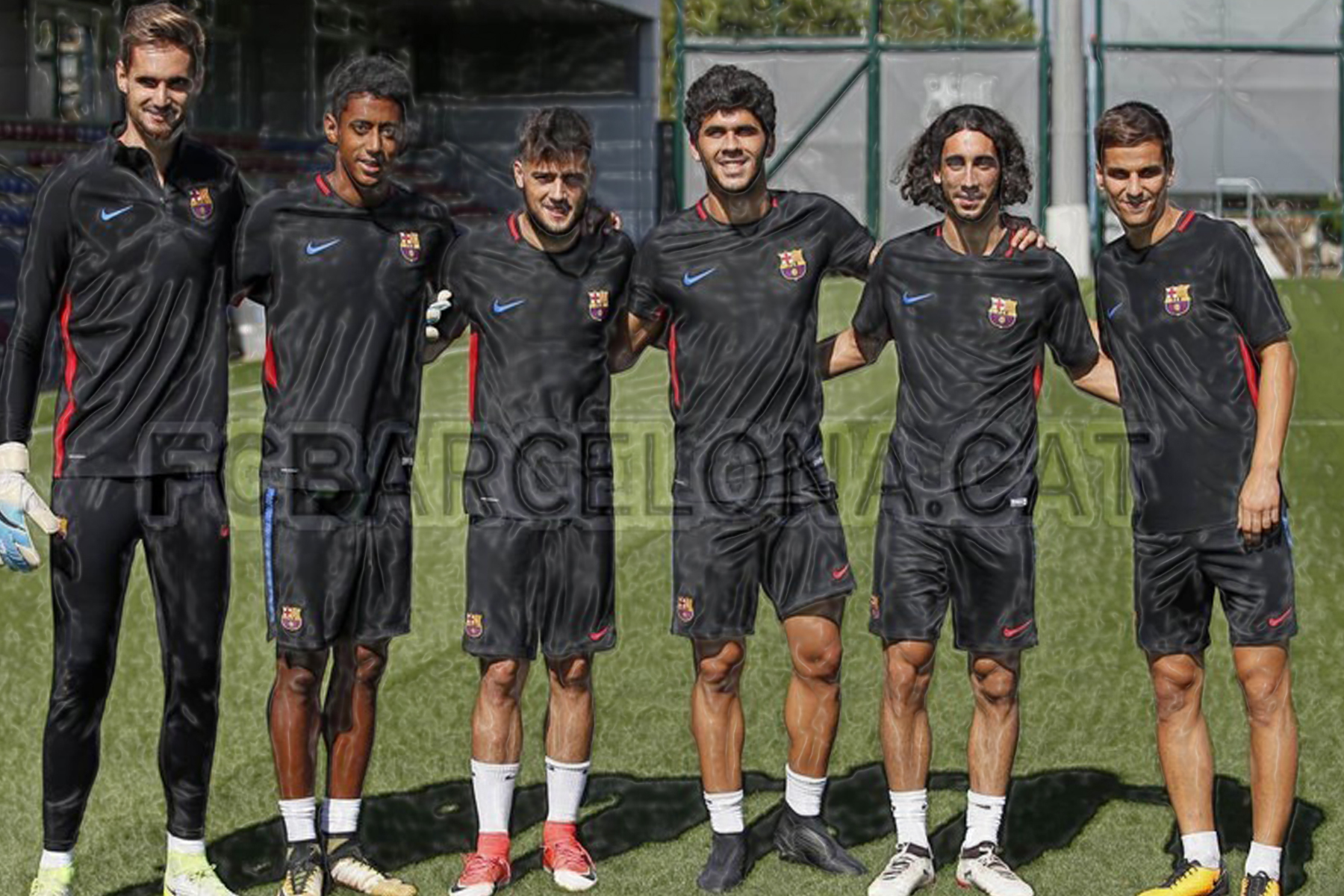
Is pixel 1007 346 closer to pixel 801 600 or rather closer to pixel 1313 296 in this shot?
pixel 801 600

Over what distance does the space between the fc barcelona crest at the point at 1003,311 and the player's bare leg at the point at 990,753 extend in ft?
3.16

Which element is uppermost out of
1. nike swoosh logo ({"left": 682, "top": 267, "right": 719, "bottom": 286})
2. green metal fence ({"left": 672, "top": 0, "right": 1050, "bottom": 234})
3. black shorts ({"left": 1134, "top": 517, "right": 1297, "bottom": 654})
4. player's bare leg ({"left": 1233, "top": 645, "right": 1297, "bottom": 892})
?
green metal fence ({"left": 672, "top": 0, "right": 1050, "bottom": 234})

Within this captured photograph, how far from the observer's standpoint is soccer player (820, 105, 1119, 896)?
219 inches

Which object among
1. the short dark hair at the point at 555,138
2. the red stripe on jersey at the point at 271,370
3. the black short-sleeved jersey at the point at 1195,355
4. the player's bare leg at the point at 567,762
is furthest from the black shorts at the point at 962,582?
the red stripe on jersey at the point at 271,370

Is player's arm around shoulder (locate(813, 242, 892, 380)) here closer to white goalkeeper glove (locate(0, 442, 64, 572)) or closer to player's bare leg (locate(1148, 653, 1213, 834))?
player's bare leg (locate(1148, 653, 1213, 834))

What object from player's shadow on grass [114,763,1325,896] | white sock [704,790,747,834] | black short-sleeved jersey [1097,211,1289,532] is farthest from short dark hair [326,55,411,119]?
player's shadow on grass [114,763,1325,896]

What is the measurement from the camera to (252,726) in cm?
774

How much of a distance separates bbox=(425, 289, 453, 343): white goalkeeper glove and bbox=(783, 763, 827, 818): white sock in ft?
5.58

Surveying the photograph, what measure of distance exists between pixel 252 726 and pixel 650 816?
196cm

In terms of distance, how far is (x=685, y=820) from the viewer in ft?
21.5

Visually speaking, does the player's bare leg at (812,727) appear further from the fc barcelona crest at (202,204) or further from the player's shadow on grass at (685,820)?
the fc barcelona crest at (202,204)

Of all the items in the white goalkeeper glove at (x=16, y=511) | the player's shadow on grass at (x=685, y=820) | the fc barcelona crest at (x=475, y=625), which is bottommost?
the player's shadow on grass at (x=685, y=820)

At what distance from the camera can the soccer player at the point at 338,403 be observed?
5.48 metres

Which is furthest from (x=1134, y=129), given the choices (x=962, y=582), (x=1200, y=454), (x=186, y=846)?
(x=186, y=846)
